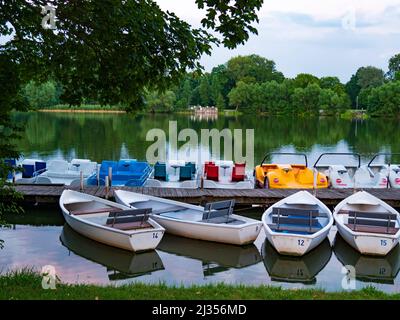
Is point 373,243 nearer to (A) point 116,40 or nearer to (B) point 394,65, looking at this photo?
(A) point 116,40

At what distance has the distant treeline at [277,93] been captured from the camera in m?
102

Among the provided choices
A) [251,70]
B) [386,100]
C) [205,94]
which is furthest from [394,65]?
[205,94]

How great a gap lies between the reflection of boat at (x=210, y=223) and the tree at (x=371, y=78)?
116805 millimetres

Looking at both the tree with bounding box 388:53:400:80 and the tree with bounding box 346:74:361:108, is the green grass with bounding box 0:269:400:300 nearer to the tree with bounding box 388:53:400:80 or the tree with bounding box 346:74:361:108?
the tree with bounding box 346:74:361:108

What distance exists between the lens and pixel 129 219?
42.7 feet

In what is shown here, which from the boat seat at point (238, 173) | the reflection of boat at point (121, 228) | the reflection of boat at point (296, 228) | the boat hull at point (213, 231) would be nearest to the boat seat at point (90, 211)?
the reflection of boat at point (121, 228)

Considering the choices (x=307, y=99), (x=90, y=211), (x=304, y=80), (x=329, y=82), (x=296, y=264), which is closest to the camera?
(x=296, y=264)

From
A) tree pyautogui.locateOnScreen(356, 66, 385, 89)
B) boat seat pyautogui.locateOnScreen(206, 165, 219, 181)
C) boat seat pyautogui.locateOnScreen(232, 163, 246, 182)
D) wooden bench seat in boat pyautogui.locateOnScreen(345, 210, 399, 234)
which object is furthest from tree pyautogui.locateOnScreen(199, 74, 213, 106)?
wooden bench seat in boat pyautogui.locateOnScreen(345, 210, 399, 234)

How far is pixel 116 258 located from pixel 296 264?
449 cm

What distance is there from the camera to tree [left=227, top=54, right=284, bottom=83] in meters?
134

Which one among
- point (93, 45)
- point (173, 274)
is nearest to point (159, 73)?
point (93, 45)

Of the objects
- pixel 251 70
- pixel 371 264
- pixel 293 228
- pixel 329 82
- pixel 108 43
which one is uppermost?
pixel 251 70

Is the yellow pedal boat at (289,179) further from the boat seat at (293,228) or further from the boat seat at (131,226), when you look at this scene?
the boat seat at (131,226)
